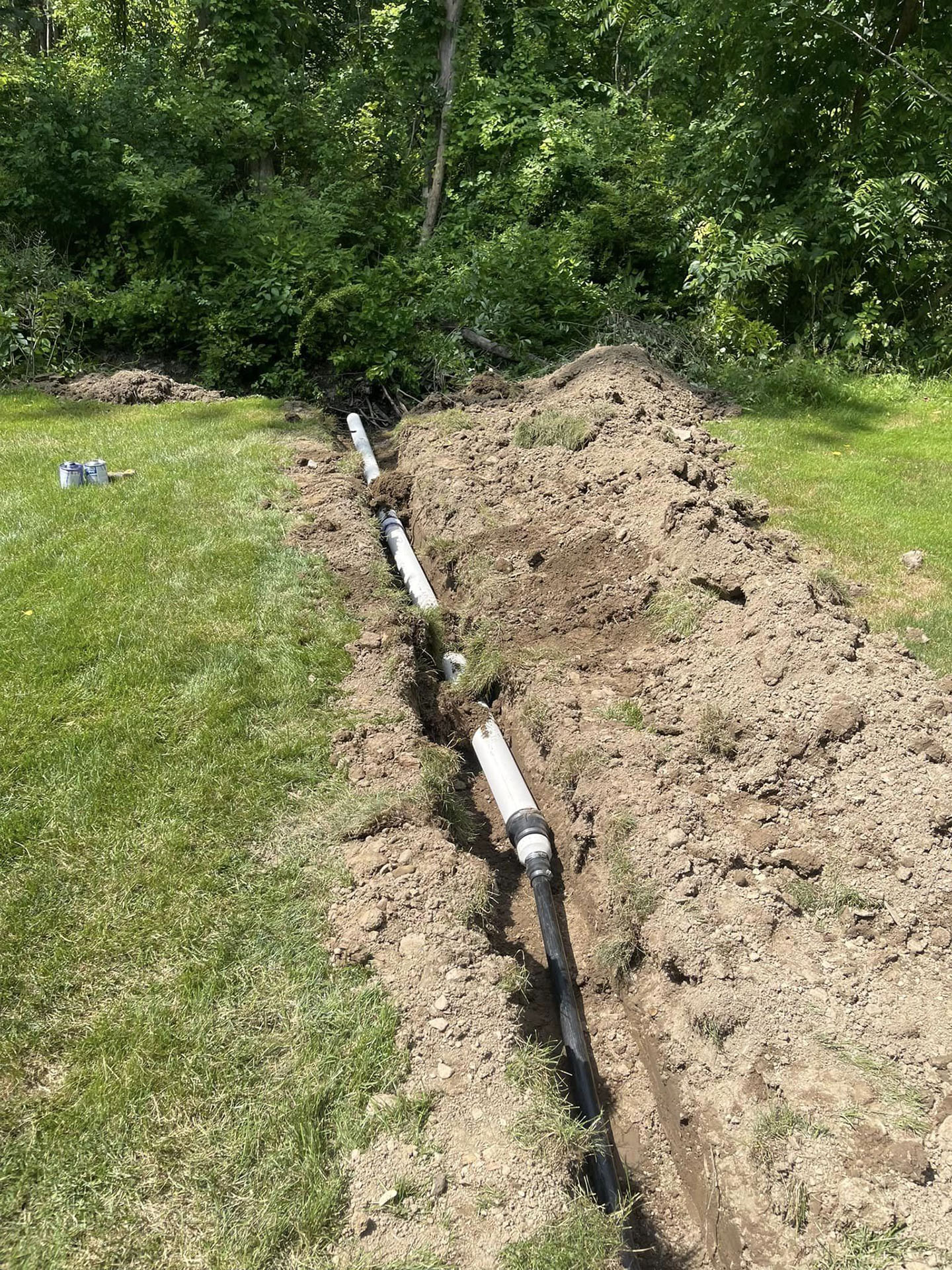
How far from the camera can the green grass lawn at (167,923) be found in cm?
228

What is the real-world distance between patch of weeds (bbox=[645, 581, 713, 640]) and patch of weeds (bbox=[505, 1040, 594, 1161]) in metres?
2.57

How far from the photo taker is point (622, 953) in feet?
11.0

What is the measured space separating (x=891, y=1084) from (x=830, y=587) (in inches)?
113

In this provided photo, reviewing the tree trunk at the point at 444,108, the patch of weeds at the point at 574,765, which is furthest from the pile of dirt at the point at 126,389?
the patch of weeds at the point at 574,765

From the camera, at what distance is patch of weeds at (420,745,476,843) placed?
3.76 meters

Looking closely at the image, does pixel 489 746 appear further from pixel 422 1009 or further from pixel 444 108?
pixel 444 108

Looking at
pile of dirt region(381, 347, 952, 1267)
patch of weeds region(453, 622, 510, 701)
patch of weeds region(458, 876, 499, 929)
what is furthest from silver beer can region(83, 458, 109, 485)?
patch of weeds region(458, 876, 499, 929)

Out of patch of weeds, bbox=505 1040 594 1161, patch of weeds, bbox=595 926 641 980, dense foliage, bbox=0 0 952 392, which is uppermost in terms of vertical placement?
dense foliage, bbox=0 0 952 392

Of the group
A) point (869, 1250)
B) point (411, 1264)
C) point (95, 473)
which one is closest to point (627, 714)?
point (869, 1250)

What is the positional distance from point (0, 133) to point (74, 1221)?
13.6 metres

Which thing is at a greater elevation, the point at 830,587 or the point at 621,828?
the point at 830,587

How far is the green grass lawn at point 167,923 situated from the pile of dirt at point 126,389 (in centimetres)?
426

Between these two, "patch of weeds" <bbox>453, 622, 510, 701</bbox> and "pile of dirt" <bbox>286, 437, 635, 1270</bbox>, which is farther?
"patch of weeds" <bbox>453, 622, 510, 701</bbox>

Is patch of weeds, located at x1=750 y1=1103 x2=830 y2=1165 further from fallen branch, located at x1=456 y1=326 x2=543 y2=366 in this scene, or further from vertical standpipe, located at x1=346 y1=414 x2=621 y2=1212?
fallen branch, located at x1=456 y1=326 x2=543 y2=366
